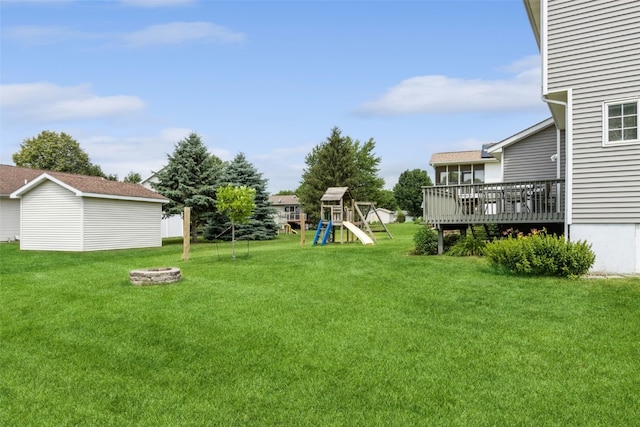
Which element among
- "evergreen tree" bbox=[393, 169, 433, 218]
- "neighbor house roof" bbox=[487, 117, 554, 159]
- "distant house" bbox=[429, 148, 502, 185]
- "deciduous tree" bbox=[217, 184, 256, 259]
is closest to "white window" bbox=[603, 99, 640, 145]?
"neighbor house roof" bbox=[487, 117, 554, 159]

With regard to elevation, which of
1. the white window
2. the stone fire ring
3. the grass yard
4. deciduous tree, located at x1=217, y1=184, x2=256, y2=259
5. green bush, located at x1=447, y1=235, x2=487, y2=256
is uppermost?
the white window

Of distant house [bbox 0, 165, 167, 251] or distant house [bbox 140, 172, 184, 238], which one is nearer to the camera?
→ distant house [bbox 0, 165, 167, 251]

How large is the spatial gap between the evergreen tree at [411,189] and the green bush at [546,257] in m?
67.4

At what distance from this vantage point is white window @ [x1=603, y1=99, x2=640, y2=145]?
9891 mm

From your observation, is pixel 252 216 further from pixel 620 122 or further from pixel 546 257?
pixel 620 122

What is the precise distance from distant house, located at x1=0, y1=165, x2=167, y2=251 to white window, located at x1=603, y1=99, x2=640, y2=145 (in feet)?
63.5

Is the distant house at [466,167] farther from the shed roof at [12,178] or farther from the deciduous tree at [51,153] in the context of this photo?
the deciduous tree at [51,153]

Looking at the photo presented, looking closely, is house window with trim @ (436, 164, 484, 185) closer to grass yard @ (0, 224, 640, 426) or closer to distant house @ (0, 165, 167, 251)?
distant house @ (0, 165, 167, 251)

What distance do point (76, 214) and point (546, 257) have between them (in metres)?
19.1

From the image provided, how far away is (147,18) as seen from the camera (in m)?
15.3

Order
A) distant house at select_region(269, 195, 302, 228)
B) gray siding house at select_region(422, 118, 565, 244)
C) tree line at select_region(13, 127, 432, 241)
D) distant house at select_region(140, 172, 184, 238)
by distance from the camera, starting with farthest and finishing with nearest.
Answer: distant house at select_region(269, 195, 302, 228)
distant house at select_region(140, 172, 184, 238)
tree line at select_region(13, 127, 432, 241)
gray siding house at select_region(422, 118, 565, 244)

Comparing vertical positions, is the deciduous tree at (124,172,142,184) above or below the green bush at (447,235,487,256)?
above

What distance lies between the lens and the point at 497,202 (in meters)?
13.4

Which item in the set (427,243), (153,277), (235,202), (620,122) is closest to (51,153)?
(235,202)
